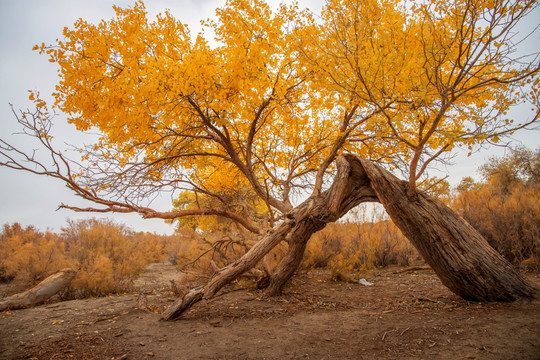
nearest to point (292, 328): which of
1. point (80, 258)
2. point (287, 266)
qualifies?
point (287, 266)

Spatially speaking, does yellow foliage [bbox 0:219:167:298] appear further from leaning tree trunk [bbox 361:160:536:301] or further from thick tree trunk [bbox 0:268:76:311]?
leaning tree trunk [bbox 361:160:536:301]

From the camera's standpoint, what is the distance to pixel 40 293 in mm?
5852

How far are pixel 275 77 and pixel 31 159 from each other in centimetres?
375

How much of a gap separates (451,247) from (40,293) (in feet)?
22.2

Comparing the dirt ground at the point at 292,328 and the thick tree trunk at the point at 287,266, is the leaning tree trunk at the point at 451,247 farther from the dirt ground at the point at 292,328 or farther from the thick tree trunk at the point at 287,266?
the thick tree trunk at the point at 287,266

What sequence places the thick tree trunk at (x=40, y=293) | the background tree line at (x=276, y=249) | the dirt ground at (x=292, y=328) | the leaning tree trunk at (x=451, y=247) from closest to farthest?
the dirt ground at (x=292, y=328) < the leaning tree trunk at (x=451, y=247) < the thick tree trunk at (x=40, y=293) < the background tree line at (x=276, y=249)

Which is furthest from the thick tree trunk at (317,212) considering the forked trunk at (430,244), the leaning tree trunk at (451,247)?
the leaning tree trunk at (451,247)

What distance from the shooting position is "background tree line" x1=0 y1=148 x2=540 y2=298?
6.76 m

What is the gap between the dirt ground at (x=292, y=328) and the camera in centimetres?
317

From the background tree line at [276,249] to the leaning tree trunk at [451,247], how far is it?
2.13 feet

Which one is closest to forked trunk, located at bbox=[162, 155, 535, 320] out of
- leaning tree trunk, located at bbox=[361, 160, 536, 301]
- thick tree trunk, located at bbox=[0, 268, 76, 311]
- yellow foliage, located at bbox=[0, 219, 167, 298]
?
leaning tree trunk, located at bbox=[361, 160, 536, 301]

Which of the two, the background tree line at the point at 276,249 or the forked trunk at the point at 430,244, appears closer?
the forked trunk at the point at 430,244

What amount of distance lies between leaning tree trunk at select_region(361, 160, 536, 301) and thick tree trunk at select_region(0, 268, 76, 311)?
19.4ft

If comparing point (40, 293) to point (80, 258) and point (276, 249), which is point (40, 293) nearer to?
point (80, 258)
